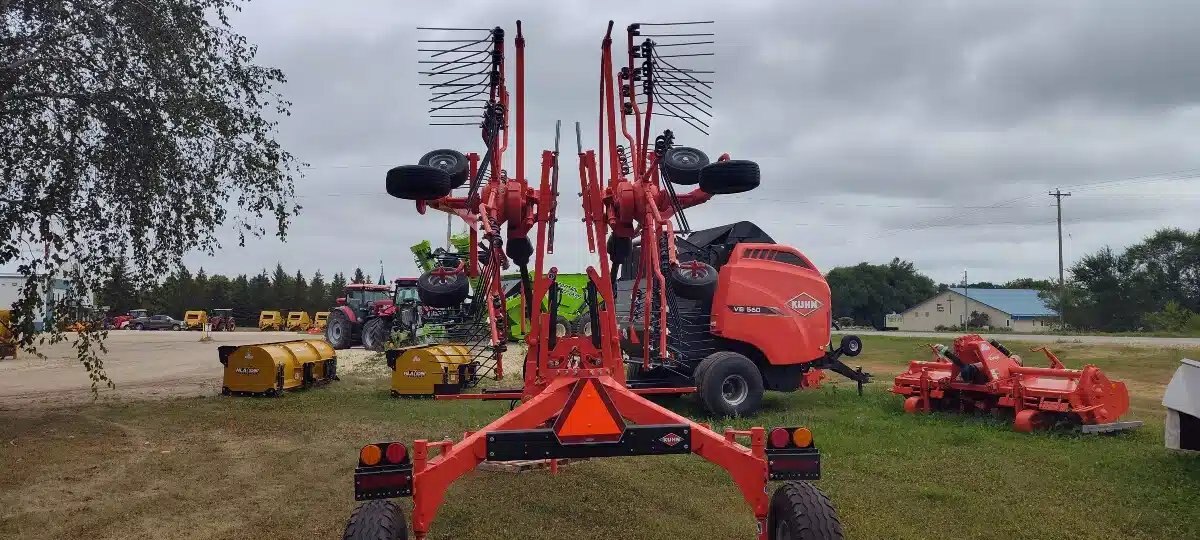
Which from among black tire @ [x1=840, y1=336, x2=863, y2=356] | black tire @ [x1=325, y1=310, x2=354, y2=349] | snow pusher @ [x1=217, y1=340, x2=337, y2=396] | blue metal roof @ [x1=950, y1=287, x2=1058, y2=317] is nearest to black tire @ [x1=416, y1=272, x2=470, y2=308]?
black tire @ [x1=840, y1=336, x2=863, y2=356]

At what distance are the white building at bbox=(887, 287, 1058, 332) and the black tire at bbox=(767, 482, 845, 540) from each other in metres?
66.9

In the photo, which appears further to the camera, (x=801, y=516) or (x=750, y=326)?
(x=750, y=326)

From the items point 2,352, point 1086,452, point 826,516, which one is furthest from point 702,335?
point 2,352

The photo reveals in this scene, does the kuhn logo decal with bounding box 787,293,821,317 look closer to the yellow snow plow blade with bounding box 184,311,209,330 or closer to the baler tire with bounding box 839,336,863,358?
the baler tire with bounding box 839,336,863,358

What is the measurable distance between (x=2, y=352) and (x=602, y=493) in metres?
24.7

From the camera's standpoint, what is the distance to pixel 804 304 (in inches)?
436

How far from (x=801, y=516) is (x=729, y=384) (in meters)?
6.57

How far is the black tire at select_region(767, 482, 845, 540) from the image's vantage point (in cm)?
395

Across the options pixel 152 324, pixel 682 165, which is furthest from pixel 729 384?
pixel 152 324

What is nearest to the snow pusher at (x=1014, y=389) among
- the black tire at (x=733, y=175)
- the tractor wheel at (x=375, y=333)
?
the black tire at (x=733, y=175)

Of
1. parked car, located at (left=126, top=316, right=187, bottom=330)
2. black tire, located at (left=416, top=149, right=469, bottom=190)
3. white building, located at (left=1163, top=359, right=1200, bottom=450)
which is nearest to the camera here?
black tire, located at (left=416, top=149, right=469, bottom=190)

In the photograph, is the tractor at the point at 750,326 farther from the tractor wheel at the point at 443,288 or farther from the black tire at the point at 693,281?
the tractor wheel at the point at 443,288

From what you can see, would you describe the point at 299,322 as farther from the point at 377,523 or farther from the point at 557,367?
the point at 377,523

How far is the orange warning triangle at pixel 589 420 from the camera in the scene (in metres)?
4.40
